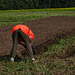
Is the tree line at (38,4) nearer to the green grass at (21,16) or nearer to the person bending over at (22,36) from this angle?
the green grass at (21,16)

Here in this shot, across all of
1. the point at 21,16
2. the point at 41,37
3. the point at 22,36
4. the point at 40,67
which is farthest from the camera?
the point at 21,16

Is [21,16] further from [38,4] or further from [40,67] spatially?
[38,4]

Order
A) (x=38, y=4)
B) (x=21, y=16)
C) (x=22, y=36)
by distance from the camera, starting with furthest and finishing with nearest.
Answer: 1. (x=38, y=4)
2. (x=21, y=16)
3. (x=22, y=36)

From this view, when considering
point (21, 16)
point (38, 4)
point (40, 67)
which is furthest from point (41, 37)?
point (38, 4)

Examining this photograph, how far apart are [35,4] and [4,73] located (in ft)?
237

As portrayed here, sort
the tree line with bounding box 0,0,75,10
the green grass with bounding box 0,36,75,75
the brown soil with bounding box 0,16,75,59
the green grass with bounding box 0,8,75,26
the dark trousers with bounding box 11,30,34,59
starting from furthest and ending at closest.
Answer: the tree line with bounding box 0,0,75,10 → the green grass with bounding box 0,8,75,26 → the brown soil with bounding box 0,16,75,59 → the dark trousers with bounding box 11,30,34,59 → the green grass with bounding box 0,36,75,75

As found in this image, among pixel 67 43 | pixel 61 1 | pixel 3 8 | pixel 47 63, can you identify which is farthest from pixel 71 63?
pixel 61 1

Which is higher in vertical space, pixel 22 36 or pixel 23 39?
pixel 22 36

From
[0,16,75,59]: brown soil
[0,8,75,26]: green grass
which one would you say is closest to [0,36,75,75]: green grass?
[0,16,75,59]: brown soil

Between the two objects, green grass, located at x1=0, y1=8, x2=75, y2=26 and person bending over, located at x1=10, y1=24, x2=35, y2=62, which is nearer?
person bending over, located at x1=10, y1=24, x2=35, y2=62

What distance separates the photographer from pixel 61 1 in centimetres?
7881

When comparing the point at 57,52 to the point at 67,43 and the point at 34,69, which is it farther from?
the point at 34,69

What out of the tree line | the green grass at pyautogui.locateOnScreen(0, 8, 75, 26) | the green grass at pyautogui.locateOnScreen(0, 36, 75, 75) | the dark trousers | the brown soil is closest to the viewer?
the green grass at pyautogui.locateOnScreen(0, 36, 75, 75)

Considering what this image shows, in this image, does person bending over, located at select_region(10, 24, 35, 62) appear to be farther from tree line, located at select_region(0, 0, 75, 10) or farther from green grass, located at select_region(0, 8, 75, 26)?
tree line, located at select_region(0, 0, 75, 10)
